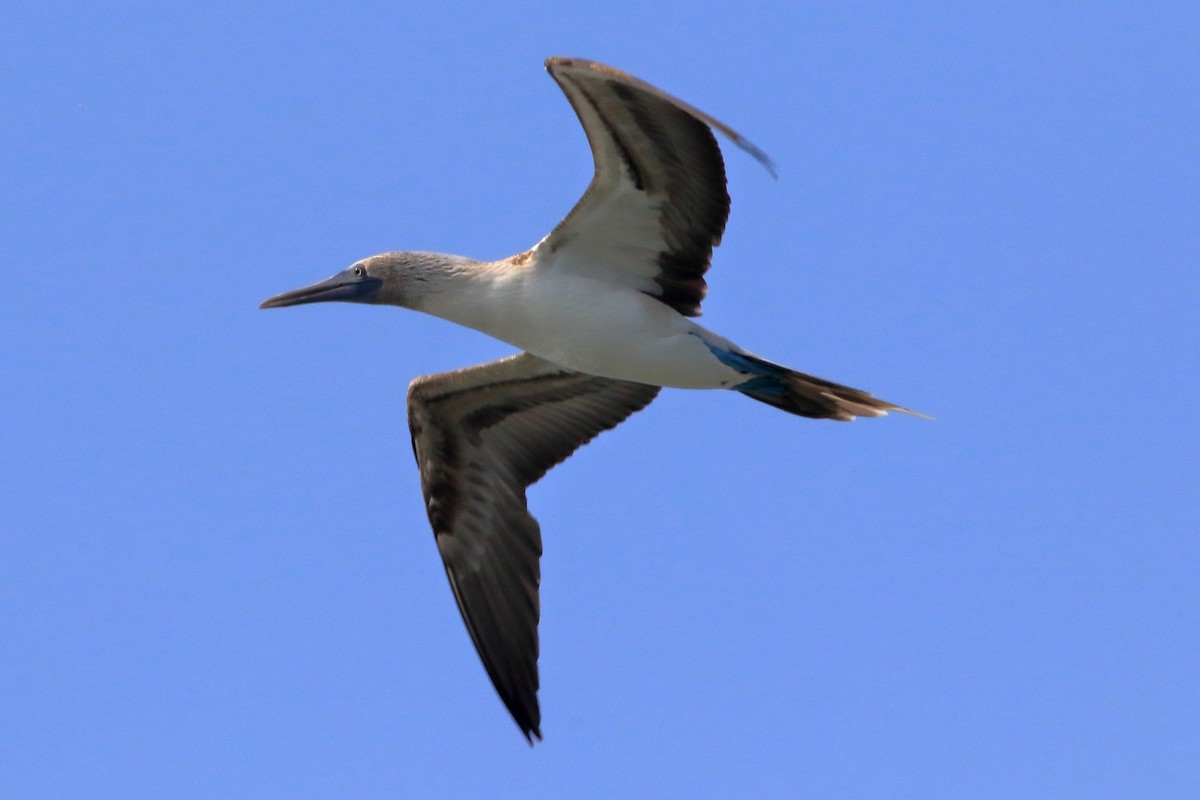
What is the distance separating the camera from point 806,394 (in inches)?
416

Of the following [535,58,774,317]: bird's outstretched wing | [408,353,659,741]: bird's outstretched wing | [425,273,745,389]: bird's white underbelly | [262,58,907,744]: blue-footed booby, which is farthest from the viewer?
[408,353,659,741]: bird's outstretched wing

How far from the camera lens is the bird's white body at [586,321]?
1031cm

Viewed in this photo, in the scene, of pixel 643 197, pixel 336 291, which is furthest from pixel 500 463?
pixel 643 197

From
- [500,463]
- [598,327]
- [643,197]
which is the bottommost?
[500,463]

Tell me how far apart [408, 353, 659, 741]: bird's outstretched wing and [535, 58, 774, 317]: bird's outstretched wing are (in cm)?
142

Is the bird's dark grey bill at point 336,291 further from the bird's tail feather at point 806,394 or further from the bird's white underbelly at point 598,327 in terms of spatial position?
the bird's tail feather at point 806,394

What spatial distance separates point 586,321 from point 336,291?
1.80 m

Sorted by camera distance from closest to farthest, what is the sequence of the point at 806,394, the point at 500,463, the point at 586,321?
the point at 586,321, the point at 806,394, the point at 500,463

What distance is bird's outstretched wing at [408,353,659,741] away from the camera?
1141 cm

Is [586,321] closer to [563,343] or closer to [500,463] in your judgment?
[563,343]

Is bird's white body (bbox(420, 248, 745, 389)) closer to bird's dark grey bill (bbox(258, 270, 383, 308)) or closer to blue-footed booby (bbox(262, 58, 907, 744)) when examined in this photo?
blue-footed booby (bbox(262, 58, 907, 744))

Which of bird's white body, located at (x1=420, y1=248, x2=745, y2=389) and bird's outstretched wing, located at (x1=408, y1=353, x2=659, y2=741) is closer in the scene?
bird's white body, located at (x1=420, y1=248, x2=745, y2=389)

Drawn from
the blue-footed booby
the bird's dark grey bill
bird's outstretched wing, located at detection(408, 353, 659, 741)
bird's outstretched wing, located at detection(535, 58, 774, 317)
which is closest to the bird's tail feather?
the blue-footed booby

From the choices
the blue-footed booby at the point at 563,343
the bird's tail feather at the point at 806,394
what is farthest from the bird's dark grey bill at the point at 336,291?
the bird's tail feather at the point at 806,394
